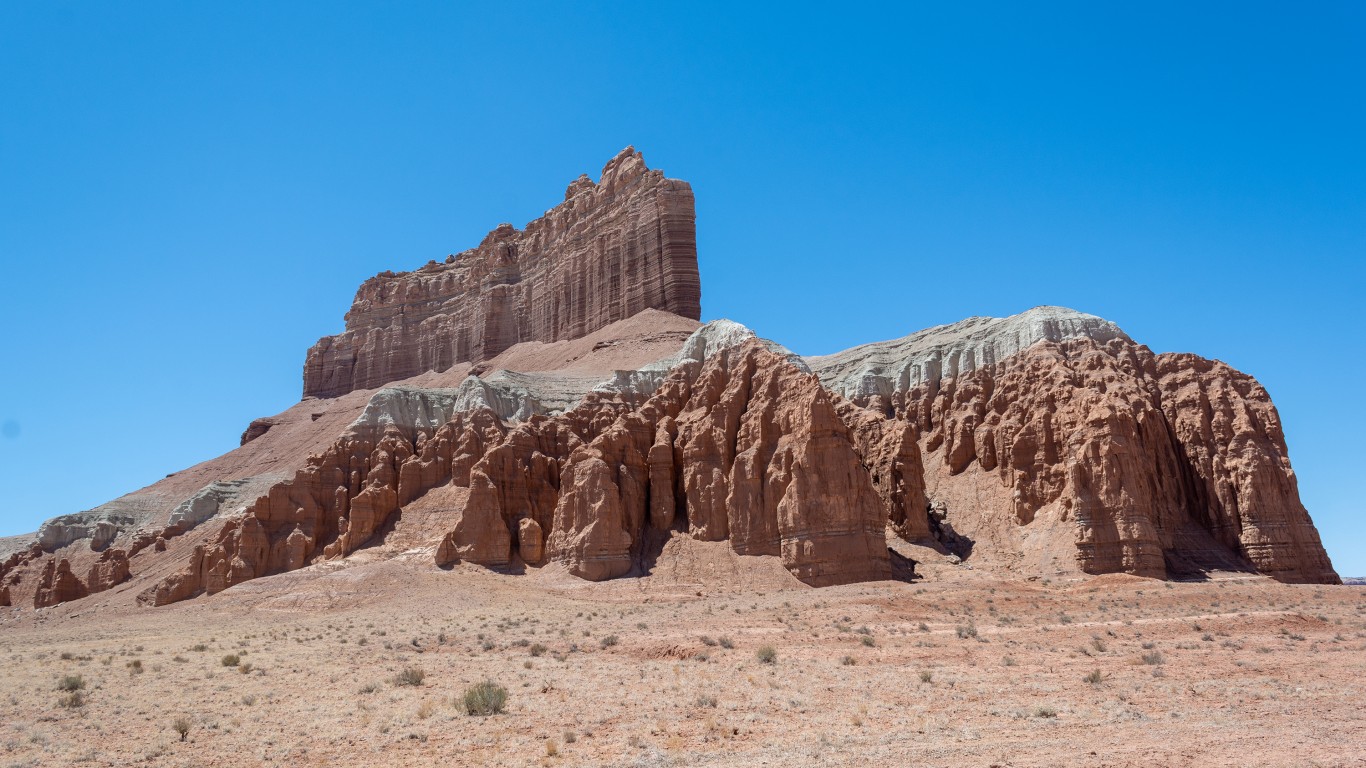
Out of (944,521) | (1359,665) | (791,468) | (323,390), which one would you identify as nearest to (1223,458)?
(944,521)

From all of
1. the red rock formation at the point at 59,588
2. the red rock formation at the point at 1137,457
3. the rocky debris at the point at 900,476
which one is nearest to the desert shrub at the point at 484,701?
the rocky debris at the point at 900,476

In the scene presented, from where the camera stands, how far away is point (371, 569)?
54.2m

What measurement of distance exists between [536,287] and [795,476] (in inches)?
3092

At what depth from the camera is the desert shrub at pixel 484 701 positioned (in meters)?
19.1

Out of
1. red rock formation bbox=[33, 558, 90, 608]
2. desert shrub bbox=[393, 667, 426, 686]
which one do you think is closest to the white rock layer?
desert shrub bbox=[393, 667, 426, 686]

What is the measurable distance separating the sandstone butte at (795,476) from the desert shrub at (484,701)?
29.4m

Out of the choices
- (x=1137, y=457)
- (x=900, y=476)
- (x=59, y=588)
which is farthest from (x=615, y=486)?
(x=59, y=588)

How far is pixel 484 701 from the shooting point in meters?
19.3

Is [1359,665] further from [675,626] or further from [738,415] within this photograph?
[738,415]

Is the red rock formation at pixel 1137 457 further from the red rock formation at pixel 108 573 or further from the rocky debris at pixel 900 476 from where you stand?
the red rock formation at pixel 108 573

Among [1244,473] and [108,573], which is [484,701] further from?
[108,573]

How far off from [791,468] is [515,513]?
18.5 meters

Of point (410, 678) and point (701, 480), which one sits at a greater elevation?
point (701, 480)

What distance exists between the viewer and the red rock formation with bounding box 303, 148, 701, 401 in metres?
102
